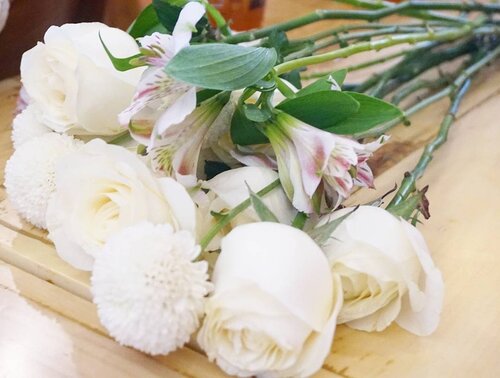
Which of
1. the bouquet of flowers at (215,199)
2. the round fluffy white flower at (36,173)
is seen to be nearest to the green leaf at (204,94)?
the bouquet of flowers at (215,199)

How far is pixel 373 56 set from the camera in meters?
0.85

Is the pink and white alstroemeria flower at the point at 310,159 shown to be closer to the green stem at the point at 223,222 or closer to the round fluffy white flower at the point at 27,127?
the green stem at the point at 223,222

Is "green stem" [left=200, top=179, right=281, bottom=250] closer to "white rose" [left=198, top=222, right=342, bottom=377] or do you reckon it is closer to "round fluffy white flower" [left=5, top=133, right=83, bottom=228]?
"white rose" [left=198, top=222, right=342, bottom=377]

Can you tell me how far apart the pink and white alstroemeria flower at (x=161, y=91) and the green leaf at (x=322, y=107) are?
60mm

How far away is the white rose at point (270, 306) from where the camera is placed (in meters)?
0.30

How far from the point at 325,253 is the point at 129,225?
101mm

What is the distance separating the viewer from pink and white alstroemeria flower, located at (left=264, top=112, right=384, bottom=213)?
0.35m

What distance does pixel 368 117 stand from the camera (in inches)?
15.2

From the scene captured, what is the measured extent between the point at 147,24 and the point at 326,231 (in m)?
0.25

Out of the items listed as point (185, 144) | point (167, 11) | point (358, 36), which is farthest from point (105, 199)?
point (358, 36)

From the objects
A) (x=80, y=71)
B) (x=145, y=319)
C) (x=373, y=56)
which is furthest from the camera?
(x=373, y=56)

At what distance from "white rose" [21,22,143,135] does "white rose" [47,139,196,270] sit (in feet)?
0.15

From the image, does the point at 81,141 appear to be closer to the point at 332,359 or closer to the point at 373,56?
the point at 332,359

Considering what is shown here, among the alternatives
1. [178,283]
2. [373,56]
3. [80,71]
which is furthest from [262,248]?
[373,56]
